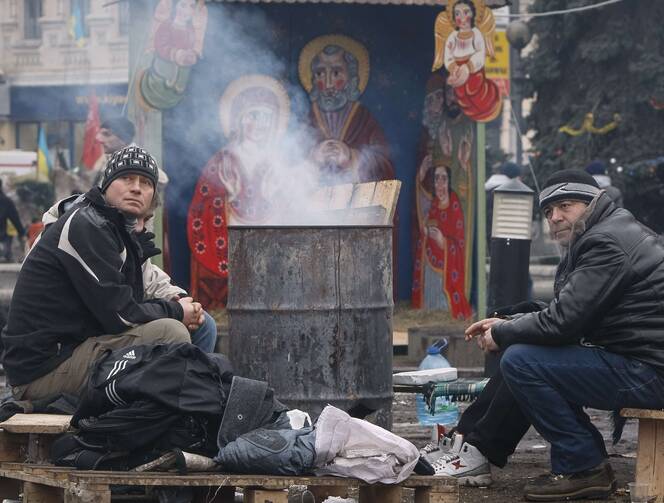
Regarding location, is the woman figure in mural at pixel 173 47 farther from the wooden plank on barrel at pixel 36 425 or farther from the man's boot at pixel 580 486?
the wooden plank on barrel at pixel 36 425

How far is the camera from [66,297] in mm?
5809

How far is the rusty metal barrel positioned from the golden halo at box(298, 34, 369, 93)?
5.92 metres

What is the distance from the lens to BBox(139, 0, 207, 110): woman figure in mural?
1163cm

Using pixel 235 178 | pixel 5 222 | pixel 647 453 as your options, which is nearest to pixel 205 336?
pixel 647 453

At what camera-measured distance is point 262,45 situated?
13.0m

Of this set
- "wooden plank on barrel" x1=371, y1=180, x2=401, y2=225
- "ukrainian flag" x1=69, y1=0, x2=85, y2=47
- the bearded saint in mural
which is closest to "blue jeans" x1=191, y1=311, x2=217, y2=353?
"wooden plank on barrel" x1=371, y1=180, x2=401, y2=225

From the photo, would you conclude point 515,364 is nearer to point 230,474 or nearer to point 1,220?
point 230,474

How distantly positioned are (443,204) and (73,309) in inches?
298

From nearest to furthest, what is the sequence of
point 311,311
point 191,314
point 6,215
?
point 191,314
point 311,311
point 6,215

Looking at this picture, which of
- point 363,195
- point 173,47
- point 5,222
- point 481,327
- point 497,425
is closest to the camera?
point 481,327

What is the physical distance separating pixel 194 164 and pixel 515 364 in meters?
7.11

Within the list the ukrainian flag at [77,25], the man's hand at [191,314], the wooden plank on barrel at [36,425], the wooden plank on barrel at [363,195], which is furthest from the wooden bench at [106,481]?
the ukrainian flag at [77,25]

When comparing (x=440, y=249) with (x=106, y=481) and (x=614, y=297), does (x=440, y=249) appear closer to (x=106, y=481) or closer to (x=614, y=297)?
(x=614, y=297)

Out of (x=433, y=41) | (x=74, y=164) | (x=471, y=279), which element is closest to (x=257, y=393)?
(x=471, y=279)
